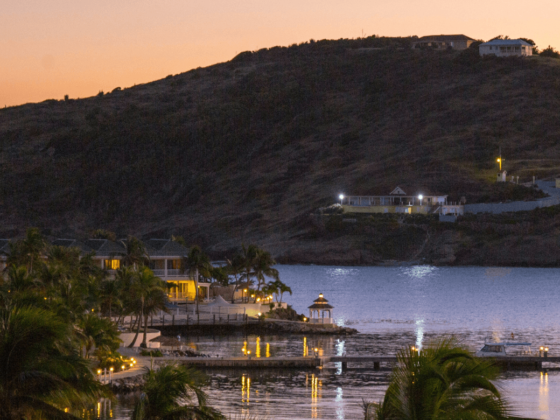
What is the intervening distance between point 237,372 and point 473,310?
2427 inches

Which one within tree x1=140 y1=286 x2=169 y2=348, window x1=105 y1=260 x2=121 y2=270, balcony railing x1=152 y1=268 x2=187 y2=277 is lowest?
tree x1=140 y1=286 x2=169 y2=348

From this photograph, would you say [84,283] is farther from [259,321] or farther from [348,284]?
[348,284]

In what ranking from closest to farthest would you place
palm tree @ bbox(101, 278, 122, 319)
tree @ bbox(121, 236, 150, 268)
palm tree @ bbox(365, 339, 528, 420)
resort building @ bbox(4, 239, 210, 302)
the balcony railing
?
palm tree @ bbox(365, 339, 528, 420)
palm tree @ bbox(101, 278, 122, 319)
tree @ bbox(121, 236, 150, 268)
resort building @ bbox(4, 239, 210, 302)
the balcony railing

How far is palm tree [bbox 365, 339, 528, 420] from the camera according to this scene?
12305mm

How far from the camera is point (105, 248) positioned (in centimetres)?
8012

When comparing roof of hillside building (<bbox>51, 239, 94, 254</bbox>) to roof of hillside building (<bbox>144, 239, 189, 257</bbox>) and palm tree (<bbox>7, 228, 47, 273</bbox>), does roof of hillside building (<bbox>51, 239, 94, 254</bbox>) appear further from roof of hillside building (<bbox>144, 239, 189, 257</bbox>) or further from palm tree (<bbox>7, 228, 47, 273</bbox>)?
palm tree (<bbox>7, 228, 47, 273</bbox>)

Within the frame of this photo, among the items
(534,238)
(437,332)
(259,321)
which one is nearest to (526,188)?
(534,238)

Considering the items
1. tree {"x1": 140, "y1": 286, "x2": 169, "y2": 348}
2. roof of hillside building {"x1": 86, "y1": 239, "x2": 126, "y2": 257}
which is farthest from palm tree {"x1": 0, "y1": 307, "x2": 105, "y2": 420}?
roof of hillside building {"x1": 86, "y1": 239, "x2": 126, "y2": 257}

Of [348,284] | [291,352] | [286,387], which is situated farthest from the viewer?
[348,284]

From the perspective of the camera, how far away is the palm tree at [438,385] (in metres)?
12.3

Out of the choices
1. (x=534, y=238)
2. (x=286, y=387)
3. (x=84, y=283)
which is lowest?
(x=286, y=387)

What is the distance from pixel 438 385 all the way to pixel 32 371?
18.6 ft

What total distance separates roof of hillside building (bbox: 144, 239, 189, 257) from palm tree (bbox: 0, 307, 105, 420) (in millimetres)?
65680

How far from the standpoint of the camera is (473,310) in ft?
360
